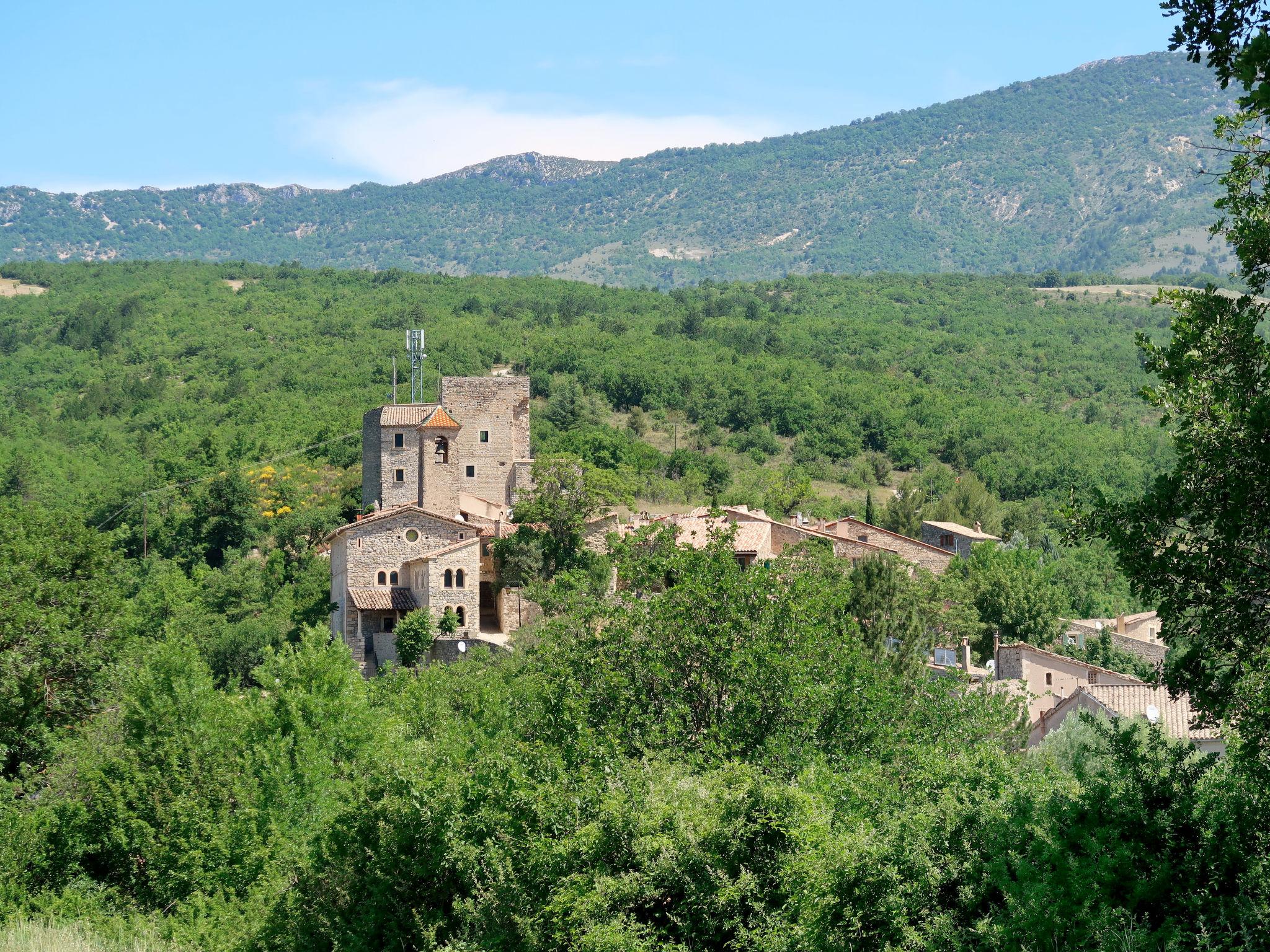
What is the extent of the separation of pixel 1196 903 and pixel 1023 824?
1988 millimetres

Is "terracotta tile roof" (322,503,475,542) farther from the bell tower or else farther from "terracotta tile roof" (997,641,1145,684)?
"terracotta tile roof" (997,641,1145,684)

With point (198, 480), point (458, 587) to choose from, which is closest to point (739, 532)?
point (458, 587)

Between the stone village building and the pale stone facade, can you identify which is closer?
the stone village building

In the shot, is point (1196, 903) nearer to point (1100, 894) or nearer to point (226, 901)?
point (1100, 894)

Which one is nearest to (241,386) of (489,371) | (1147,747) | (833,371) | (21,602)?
(489,371)

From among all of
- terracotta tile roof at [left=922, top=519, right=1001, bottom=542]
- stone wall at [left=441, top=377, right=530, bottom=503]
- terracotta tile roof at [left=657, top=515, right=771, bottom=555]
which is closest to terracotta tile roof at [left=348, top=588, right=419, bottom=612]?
terracotta tile roof at [left=657, top=515, right=771, bottom=555]

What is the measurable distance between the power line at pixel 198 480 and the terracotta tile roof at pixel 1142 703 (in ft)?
143

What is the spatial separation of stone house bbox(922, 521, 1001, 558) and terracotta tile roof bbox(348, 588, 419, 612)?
Answer: 25.3 meters

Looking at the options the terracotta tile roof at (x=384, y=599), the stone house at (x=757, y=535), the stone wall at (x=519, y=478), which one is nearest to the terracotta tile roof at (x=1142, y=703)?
the stone house at (x=757, y=535)

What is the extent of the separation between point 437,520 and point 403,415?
26.5 feet

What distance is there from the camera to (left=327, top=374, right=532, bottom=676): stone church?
148 feet

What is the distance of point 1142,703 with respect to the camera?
35625 mm

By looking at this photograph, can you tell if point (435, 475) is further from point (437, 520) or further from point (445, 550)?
point (445, 550)

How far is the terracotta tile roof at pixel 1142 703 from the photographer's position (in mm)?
31672
